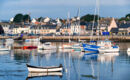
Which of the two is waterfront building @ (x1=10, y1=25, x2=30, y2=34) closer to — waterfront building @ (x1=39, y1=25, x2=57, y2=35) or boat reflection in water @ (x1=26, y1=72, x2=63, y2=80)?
waterfront building @ (x1=39, y1=25, x2=57, y2=35)

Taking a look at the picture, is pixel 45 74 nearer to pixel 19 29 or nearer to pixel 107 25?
pixel 107 25

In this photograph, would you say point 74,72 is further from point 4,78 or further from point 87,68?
point 4,78

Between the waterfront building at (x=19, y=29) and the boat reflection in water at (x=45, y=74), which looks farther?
the waterfront building at (x=19, y=29)

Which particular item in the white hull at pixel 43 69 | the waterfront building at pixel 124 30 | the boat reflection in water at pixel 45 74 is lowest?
the boat reflection in water at pixel 45 74

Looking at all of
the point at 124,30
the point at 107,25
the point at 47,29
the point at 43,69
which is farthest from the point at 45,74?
the point at 47,29

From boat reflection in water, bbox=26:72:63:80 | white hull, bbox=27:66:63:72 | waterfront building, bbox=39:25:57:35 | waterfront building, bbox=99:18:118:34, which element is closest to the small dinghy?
white hull, bbox=27:66:63:72

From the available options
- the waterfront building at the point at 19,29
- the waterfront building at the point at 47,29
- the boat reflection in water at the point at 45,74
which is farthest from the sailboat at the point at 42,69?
the waterfront building at the point at 19,29

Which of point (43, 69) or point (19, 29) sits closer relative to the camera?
point (43, 69)

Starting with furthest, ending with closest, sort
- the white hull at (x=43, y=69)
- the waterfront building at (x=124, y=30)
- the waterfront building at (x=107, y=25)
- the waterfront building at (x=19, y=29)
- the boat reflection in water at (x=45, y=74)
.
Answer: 1. the waterfront building at (x=19, y=29)
2. the waterfront building at (x=107, y=25)
3. the waterfront building at (x=124, y=30)
4. the white hull at (x=43, y=69)
5. the boat reflection in water at (x=45, y=74)

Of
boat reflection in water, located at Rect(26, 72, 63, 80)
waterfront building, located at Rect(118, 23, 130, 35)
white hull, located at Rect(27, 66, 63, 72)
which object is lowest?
boat reflection in water, located at Rect(26, 72, 63, 80)

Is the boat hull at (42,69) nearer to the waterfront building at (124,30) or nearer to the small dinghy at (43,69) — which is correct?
the small dinghy at (43,69)

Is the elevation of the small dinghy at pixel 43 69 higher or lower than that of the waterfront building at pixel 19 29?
lower

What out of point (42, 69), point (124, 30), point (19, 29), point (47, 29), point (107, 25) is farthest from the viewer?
point (19, 29)

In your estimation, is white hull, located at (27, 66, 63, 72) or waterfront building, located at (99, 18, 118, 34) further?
waterfront building, located at (99, 18, 118, 34)
